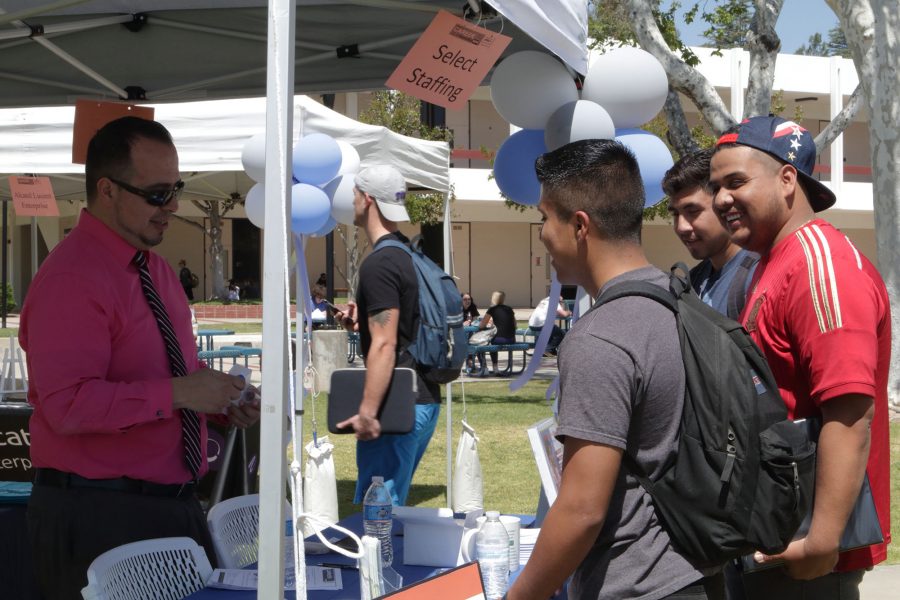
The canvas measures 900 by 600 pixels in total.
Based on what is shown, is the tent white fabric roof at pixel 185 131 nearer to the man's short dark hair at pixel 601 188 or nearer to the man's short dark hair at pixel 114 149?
the man's short dark hair at pixel 114 149

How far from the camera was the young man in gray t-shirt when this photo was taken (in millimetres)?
1888

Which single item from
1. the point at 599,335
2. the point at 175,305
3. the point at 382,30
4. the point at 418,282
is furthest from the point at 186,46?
the point at 599,335

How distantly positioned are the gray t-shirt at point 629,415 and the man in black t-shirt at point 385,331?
2.25m

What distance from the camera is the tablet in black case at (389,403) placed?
4.22 m

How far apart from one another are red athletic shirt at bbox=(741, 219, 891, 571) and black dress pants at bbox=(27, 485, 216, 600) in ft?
5.75

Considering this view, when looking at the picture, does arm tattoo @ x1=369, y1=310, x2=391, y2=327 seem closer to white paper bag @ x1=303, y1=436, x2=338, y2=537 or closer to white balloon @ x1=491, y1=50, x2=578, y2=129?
white balloon @ x1=491, y1=50, x2=578, y2=129

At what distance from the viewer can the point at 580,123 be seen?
3.93m

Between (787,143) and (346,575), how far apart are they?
66.2 inches

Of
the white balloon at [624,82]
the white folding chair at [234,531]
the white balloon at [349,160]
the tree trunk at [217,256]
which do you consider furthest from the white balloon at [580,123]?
the tree trunk at [217,256]

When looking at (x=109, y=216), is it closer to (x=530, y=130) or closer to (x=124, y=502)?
(x=124, y=502)

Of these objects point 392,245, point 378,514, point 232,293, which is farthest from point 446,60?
point 232,293

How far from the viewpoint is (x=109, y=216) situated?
2.97m

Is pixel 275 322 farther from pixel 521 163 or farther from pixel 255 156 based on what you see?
pixel 255 156

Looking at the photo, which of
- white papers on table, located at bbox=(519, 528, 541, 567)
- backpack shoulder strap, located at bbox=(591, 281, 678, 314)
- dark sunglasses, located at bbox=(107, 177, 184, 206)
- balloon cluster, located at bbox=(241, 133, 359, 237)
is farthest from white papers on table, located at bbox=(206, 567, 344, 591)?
balloon cluster, located at bbox=(241, 133, 359, 237)
